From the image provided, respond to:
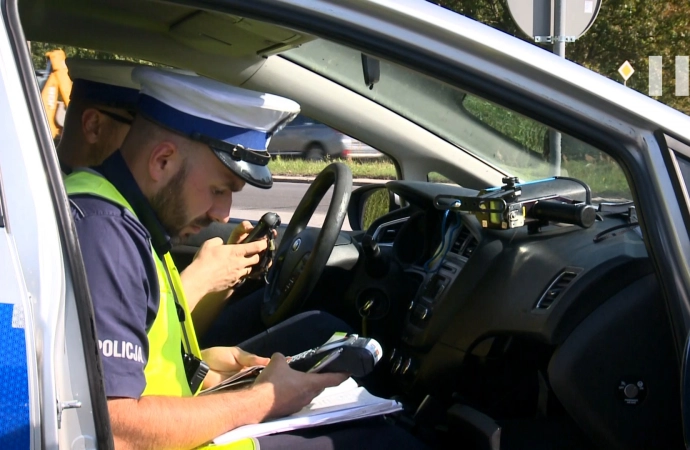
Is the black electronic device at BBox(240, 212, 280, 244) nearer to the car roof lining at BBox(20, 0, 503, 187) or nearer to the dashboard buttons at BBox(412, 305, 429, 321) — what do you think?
the car roof lining at BBox(20, 0, 503, 187)

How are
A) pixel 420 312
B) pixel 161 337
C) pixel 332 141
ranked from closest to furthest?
pixel 161 337 → pixel 420 312 → pixel 332 141

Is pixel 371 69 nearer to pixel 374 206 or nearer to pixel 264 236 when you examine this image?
pixel 264 236

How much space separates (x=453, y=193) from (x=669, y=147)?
3.32 ft

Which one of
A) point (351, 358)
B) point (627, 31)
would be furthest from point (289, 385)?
point (627, 31)

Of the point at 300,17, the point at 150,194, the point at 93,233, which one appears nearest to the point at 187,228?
the point at 150,194

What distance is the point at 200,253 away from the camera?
109 inches

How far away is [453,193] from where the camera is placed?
2.48m

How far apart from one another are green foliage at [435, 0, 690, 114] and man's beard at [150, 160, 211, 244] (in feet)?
43.6

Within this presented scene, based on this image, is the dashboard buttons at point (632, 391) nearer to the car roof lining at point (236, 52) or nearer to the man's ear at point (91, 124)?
the car roof lining at point (236, 52)

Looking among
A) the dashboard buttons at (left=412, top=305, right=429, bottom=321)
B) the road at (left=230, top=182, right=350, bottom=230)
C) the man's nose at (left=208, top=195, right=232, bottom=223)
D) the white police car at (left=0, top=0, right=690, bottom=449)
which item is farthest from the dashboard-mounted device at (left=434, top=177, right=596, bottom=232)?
the road at (left=230, top=182, right=350, bottom=230)

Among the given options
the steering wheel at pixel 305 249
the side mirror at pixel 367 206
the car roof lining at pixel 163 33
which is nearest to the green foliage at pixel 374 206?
the side mirror at pixel 367 206

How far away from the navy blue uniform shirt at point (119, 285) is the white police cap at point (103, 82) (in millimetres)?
685

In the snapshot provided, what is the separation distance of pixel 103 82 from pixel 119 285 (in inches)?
43.0

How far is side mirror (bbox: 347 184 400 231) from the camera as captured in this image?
3352mm
